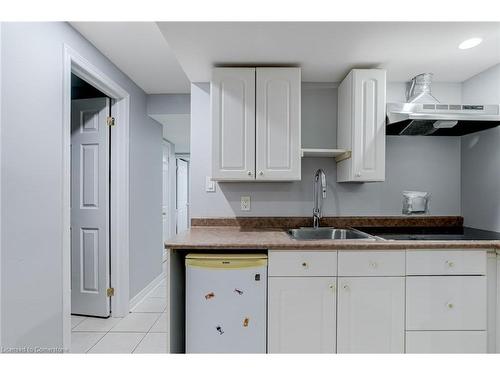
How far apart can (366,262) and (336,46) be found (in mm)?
1306

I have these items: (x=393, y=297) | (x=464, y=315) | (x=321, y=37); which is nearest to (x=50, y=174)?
(x=321, y=37)

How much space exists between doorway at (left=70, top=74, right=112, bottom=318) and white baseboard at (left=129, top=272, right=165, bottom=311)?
264mm

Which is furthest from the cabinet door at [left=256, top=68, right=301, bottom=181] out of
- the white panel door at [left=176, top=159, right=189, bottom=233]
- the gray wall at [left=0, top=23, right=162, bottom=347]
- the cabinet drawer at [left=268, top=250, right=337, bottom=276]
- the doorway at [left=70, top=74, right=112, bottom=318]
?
the white panel door at [left=176, top=159, right=189, bottom=233]

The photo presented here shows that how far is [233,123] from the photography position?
198 centimetres

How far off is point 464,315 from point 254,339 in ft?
3.97

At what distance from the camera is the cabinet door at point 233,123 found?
1.97 metres

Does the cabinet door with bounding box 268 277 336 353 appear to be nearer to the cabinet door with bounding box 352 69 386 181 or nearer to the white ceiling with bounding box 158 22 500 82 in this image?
the cabinet door with bounding box 352 69 386 181

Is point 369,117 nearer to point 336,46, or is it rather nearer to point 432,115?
point 432,115

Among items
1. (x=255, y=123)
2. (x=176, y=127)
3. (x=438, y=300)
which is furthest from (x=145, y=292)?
(x=438, y=300)

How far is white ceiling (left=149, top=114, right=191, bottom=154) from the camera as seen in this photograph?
3.47 m

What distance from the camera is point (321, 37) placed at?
1.65m

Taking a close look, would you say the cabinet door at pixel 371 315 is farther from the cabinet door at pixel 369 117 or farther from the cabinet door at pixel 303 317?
the cabinet door at pixel 369 117

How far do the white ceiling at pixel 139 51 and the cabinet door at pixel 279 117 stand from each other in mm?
890

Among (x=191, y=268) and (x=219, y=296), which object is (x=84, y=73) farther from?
(x=219, y=296)
